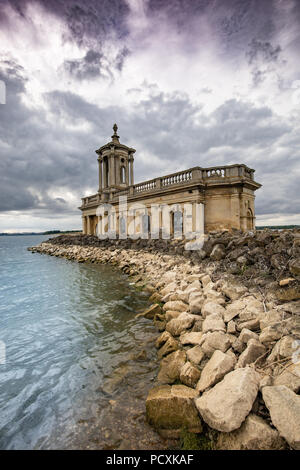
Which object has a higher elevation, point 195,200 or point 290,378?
point 195,200

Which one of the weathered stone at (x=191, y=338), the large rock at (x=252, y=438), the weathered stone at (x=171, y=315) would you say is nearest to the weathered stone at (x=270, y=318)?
the weathered stone at (x=191, y=338)

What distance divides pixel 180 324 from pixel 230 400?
2.39 m

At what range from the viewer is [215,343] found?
3648 mm

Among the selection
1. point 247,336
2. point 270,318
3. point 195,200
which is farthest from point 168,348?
point 195,200

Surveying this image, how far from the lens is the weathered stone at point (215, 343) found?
3.59 meters

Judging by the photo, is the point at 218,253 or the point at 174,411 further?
the point at 218,253

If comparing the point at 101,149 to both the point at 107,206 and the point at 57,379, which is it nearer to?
the point at 107,206

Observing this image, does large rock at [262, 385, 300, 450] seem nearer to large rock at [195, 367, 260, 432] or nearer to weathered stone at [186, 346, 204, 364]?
large rock at [195, 367, 260, 432]

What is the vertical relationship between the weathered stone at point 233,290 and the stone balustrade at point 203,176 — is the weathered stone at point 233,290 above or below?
below

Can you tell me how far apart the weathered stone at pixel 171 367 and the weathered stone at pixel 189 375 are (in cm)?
22

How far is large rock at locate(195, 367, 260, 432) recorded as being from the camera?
2.24 meters

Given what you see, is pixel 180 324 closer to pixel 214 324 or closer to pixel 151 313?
pixel 214 324

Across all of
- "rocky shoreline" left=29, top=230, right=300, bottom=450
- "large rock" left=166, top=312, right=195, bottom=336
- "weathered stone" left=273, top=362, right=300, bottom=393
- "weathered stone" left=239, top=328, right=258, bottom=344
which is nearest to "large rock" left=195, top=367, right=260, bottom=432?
"rocky shoreline" left=29, top=230, right=300, bottom=450

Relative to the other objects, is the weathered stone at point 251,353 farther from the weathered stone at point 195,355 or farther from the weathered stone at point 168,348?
the weathered stone at point 168,348
